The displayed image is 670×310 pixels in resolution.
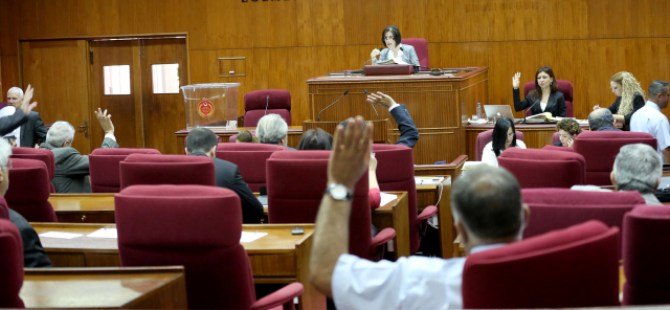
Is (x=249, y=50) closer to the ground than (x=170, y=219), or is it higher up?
higher up

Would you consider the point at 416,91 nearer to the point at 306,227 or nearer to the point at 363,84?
the point at 363,84

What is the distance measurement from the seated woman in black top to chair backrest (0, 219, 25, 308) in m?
8.50

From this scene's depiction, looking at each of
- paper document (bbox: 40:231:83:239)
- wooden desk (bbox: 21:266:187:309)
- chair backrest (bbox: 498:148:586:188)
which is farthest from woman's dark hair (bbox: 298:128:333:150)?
wooden desk (bbox: 21:266:187:309)

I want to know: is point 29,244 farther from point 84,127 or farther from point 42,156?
point 84,127

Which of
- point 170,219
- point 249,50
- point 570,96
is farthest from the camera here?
point 249,50

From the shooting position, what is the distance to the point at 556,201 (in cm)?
358

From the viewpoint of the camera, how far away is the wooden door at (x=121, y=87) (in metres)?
14.5

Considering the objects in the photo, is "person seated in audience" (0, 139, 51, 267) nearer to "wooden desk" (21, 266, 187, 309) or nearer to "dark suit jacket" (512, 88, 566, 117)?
"wooden desk" (21, 266, 187, 309)

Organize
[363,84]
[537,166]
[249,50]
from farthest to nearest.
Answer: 1. [249,50]
2. [363,84]
3. [537,166]

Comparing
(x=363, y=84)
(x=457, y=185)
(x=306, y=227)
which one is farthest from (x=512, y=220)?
(x=363, y=84)

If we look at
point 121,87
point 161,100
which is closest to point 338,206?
point 161,100

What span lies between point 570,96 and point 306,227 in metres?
7.13

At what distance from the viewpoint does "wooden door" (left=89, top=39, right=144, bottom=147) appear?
1453 cm

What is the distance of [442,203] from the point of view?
7.27m
